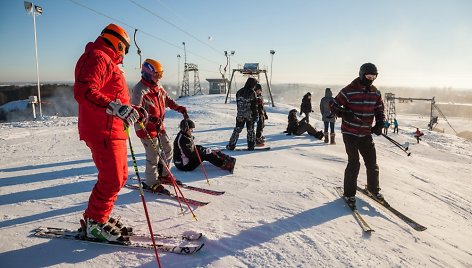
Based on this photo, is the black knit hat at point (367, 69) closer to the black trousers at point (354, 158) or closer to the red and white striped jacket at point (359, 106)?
the red and white striped jacket at point (359, 106)

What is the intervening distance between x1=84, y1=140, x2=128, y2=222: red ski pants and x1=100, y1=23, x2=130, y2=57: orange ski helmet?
0.93 m

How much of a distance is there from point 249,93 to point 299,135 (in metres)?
4.51

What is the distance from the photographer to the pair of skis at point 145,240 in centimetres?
277

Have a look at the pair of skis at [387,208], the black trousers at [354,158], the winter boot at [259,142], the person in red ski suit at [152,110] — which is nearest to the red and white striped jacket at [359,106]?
the black trousers at [354,158]

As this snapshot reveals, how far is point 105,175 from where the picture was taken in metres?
2.76

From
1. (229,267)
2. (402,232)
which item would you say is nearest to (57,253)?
(229,267)

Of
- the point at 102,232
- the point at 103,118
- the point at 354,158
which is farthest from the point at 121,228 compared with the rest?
the point at 354,158

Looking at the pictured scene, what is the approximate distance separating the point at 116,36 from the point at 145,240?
6.69 ft

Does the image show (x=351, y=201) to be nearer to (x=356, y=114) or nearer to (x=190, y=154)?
(x=356, y=114)

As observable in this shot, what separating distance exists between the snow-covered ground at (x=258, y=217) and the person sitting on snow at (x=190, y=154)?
163 millimetres

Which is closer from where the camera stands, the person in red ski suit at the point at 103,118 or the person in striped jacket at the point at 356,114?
the person in red ski suit at the point at 103,118

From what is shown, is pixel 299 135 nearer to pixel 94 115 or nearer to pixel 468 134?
pixel 94 115

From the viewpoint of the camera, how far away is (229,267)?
8.43ft

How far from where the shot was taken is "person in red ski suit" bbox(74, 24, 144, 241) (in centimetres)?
254
